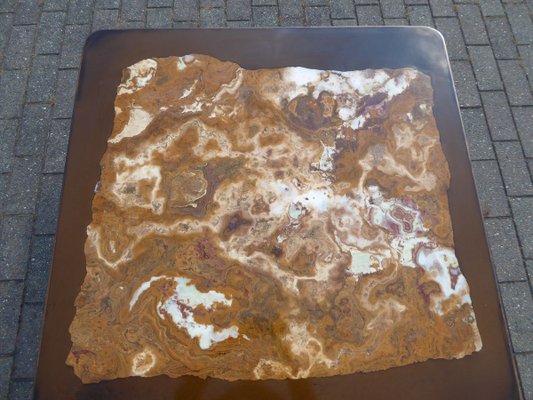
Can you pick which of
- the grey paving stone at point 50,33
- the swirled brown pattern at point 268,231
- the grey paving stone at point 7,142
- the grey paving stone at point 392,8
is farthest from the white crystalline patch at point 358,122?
the grey paving stone at point 50,33

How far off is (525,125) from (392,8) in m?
0.87

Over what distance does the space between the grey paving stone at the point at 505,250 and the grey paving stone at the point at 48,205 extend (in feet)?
5.65

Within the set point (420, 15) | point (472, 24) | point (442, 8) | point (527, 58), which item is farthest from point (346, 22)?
point (527, 58)

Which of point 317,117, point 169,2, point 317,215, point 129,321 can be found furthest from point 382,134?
point 169,2

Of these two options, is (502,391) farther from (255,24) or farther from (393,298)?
(255,24)

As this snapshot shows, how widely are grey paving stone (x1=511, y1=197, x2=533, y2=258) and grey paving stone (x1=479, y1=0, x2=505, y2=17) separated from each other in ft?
3.40

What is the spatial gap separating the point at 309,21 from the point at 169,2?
71 centimetres

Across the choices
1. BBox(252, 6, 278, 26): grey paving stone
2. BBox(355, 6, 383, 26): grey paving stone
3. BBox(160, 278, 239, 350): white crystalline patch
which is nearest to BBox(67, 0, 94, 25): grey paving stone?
BBox(252, 6, 278, 26): grey paving stone

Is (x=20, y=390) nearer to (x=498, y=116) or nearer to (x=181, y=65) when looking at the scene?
(x=181, y=65)

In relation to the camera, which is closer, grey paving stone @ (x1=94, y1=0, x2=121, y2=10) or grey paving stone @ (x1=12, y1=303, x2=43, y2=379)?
grey paving stone @ (x1=12, y1=303, x2=43, y2=379)

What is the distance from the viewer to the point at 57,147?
195cm

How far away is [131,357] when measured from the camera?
3.41 feet

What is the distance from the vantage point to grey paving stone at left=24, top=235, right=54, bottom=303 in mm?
1701

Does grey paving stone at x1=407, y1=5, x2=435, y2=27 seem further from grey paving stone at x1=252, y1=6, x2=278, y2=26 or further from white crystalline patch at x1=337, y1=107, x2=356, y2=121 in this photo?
white crystalline patch at x1=337, y1=107, x2=356, y2=121
